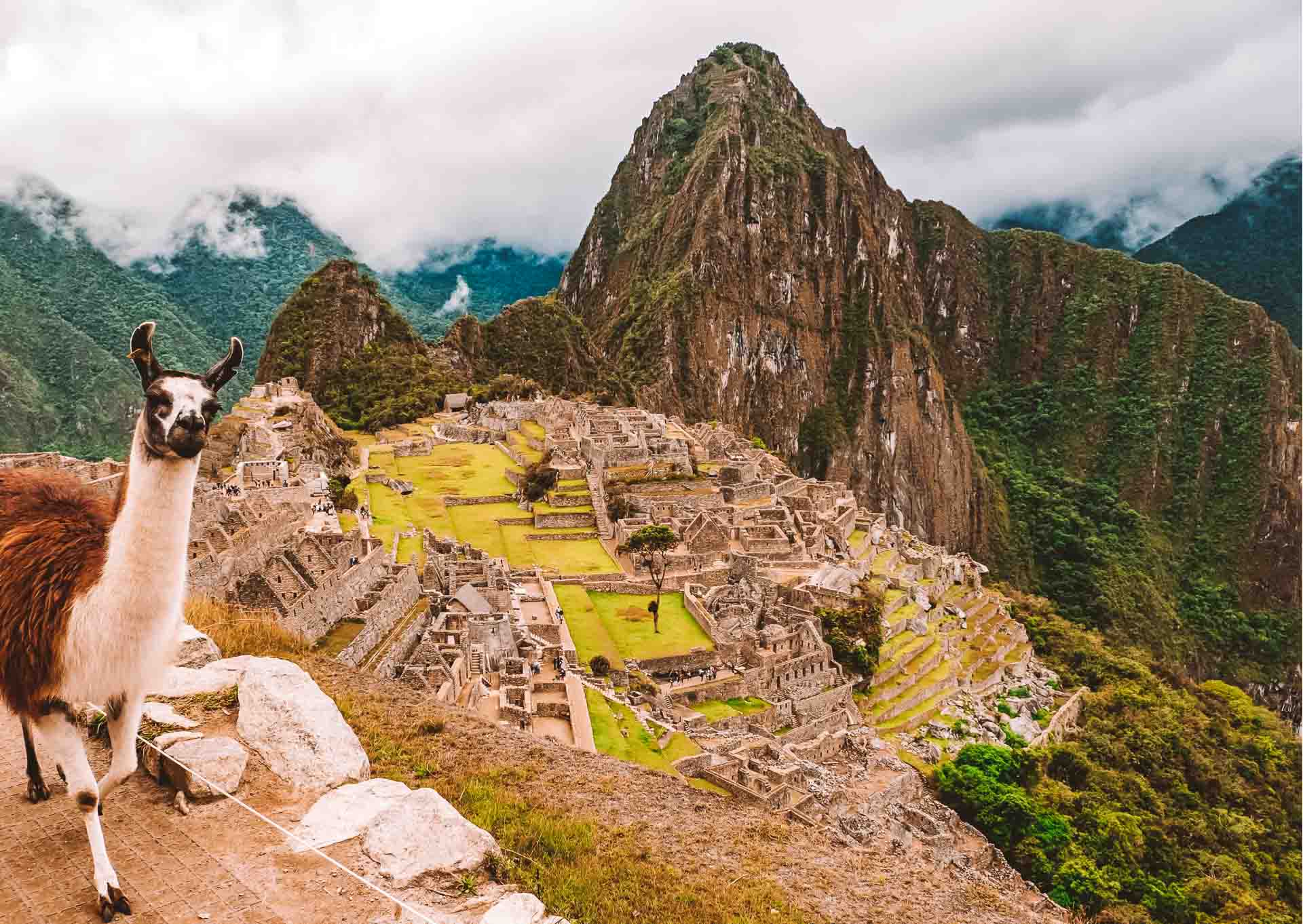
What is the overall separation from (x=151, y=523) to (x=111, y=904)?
154cm

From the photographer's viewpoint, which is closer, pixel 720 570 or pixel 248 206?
pixel 720 570

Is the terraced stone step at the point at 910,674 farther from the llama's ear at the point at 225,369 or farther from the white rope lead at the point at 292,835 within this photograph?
the llama's ear at the point at 225,369

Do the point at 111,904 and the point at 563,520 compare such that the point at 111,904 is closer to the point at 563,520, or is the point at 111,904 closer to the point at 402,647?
the point at 402,647

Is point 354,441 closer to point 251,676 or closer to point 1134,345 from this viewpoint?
point 251,676

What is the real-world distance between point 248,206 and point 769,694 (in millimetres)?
54023

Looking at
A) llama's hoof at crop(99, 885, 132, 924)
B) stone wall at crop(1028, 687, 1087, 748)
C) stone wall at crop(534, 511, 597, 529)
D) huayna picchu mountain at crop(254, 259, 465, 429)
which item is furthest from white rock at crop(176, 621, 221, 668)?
huayna picchu mountain at crop(254, 259, 465, 429)

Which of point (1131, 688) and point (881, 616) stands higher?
point (881, 616)

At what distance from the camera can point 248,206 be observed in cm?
5812

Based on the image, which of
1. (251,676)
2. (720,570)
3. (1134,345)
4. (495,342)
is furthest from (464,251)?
(1134,345)

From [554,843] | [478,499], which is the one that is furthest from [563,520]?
[554,843]

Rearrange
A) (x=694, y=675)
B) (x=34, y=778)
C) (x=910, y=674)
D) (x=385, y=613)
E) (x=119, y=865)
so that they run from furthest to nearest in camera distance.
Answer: (x=910, y=674), (x=694, y=675), (x=385, y=613), (x=34, y=778), (x=119, y=865)

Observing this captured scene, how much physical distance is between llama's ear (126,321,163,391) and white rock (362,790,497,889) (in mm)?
2340

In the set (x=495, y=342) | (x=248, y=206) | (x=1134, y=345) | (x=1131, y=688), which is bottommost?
(x=1131, y=688)

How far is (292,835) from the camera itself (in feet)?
13.4
